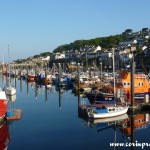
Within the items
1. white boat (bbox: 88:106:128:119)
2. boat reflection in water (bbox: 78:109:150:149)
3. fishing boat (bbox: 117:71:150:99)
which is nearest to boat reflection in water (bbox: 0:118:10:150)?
boat reflection in water (bbox: 78:109:150:149)

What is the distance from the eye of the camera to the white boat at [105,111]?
107 feet

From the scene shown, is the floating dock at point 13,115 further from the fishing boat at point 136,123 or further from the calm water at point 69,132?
the fishing boat at point 136,123

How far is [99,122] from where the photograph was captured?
3216cm

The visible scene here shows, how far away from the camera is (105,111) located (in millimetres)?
32875

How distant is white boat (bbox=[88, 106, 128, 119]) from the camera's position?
107 ft

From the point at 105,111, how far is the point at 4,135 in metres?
9.33

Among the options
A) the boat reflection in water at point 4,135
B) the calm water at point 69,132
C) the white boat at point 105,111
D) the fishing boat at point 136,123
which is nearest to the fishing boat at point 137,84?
the calm water at point 69,132

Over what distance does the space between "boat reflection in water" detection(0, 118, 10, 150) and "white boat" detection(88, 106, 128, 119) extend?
23.8 feet

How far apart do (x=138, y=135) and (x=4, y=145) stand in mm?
9660

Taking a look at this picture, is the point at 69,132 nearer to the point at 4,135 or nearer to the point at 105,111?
the point at 105,111

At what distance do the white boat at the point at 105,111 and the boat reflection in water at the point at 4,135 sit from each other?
286 inches

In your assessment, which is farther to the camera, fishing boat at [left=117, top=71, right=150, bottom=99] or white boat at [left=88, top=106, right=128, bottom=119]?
fishing boat at [left=117, top=71, right=150, bottom=99]

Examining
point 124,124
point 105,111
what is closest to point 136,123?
point 124,124

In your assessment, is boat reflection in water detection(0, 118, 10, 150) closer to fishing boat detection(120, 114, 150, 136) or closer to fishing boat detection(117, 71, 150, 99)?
fishing boat detection(120, 114, 150, 136)
